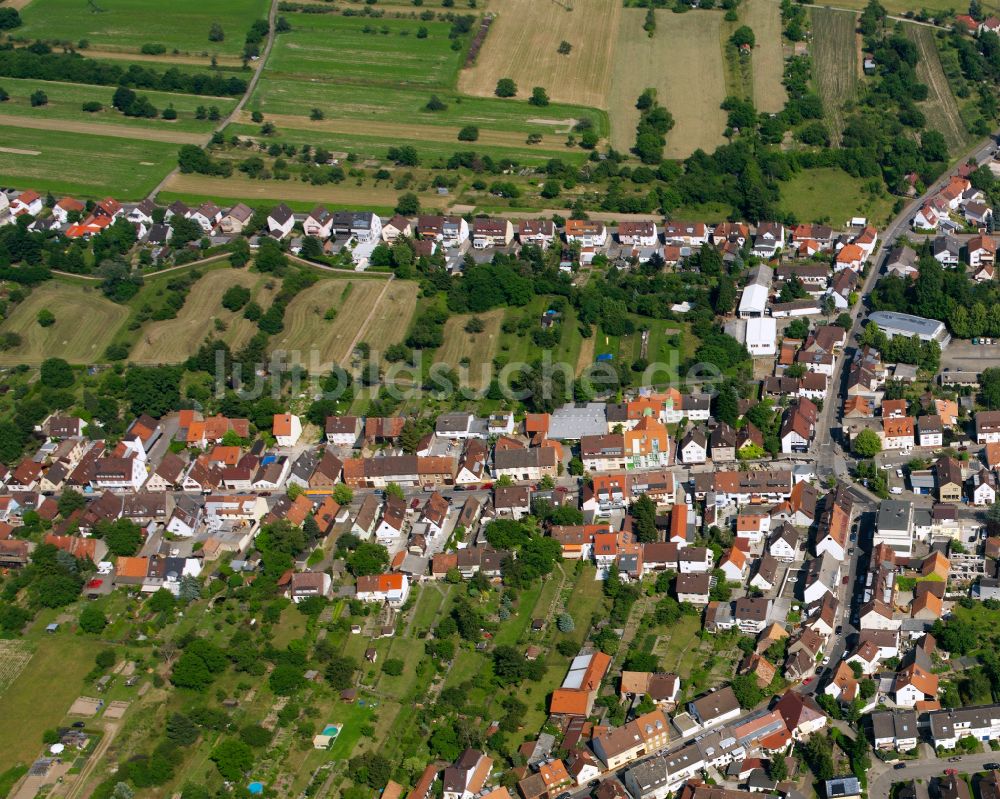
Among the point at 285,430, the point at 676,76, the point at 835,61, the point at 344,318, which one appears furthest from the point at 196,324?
the point at 835,61

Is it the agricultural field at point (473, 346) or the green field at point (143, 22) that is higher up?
the green field at point (143, 22)

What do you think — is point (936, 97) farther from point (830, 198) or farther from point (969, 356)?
point (969, 356)

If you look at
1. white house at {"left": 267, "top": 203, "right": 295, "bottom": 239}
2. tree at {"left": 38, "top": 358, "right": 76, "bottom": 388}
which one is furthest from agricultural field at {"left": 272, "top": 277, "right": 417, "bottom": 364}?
tree at {"left": 38, "top": 358, "right": 76, "bottom": 388}

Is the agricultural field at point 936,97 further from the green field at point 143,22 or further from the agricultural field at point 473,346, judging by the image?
the green field at point 143,22

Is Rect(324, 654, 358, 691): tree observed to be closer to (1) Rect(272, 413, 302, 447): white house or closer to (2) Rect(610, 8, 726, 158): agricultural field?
(1) Rect(272, 413, 302, 447): white house

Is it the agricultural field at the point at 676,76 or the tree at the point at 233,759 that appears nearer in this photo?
the tree at the point at 233,759

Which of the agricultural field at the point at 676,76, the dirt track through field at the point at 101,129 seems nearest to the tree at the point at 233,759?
the agricultural field at the point at 676,76

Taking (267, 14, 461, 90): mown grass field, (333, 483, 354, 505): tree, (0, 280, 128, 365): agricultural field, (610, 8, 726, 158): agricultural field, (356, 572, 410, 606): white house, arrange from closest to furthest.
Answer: (356, 572, 410, 606): white house
(333, 483, 354, 505): tree
(0, 280, 128, 365): agricultural field
(610, 8, 726, 158): agricultural field
(267, 14, 461, 90): mown grass field
